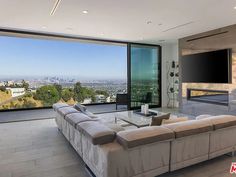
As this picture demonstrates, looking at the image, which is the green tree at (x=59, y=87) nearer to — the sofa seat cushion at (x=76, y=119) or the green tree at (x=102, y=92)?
the green tree at (x=102, y=92)

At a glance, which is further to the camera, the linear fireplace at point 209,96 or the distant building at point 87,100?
the distant building at point 87,100

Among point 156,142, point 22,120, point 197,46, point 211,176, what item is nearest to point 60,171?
point 156,142

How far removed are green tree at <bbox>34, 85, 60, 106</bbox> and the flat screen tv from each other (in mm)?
5434

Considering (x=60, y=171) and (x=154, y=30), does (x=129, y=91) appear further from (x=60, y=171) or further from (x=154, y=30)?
(x=60, y=171)

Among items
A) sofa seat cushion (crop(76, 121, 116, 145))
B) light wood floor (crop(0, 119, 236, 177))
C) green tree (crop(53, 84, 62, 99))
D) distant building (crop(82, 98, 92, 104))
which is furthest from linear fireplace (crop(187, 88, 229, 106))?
green tree (crop(53, 84, 62, 99))

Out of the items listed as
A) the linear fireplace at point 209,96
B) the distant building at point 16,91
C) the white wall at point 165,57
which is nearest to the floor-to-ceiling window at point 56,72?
the distant building at point 16,91

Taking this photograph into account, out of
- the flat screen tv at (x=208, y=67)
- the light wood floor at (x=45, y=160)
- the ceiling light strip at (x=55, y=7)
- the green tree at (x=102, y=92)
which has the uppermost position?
the ceiling light strip at (x=55, y=7)

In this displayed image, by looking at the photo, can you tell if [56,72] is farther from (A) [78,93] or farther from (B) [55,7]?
(B) [55,7]

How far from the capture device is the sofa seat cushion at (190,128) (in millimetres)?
2388

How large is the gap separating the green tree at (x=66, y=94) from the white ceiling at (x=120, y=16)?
11.6 ft

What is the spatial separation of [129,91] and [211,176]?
16.6ft

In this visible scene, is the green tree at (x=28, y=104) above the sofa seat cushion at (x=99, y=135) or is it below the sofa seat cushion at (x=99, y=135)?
below

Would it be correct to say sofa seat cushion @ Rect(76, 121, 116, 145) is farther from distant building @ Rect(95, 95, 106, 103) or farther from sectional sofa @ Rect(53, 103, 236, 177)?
distant building @ Rect(95, 95, 106, 103)

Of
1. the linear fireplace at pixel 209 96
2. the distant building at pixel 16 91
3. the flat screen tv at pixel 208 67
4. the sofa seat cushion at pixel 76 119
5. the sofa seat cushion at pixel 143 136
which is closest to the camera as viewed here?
the sofa seat cushion at pixel 143 136
